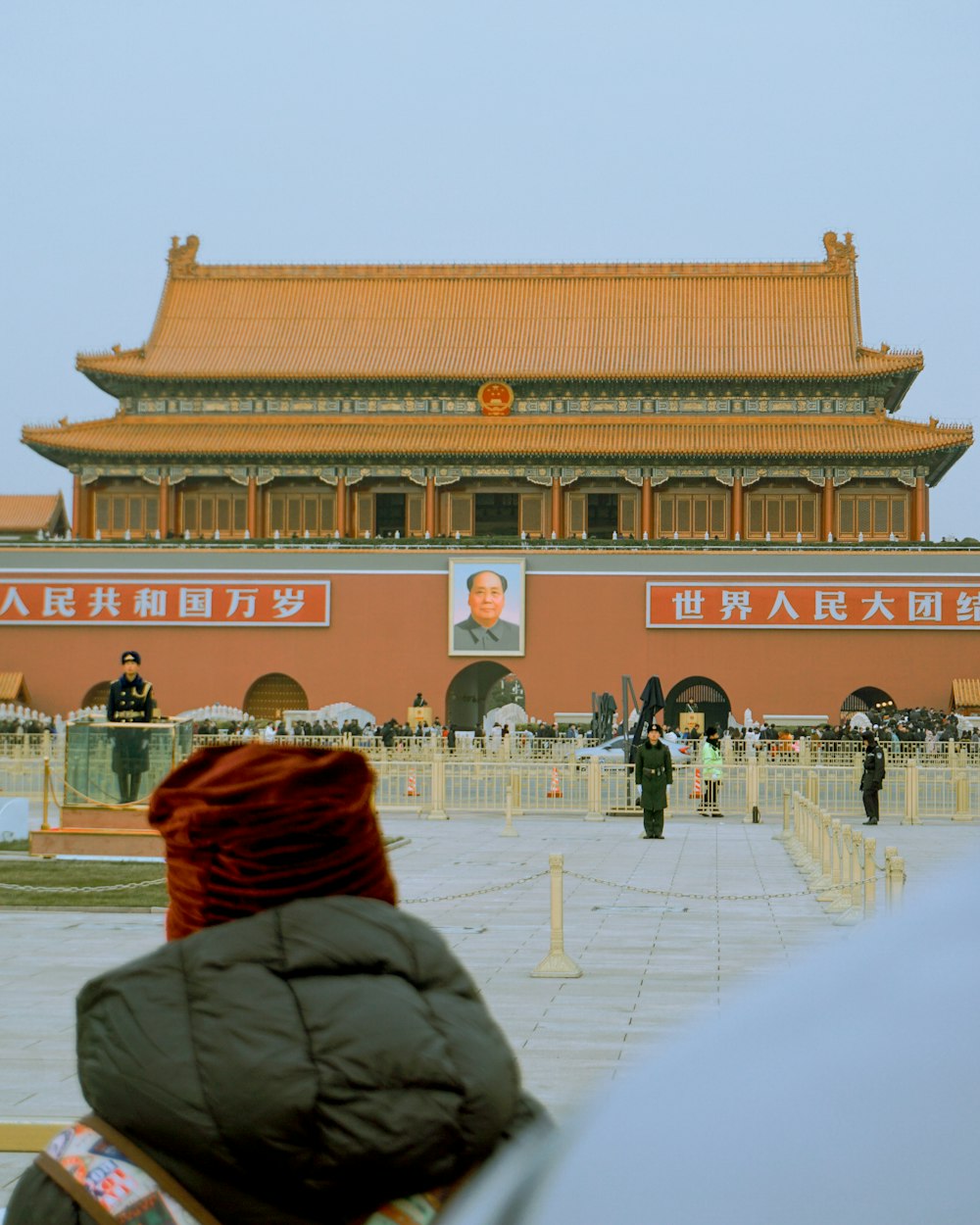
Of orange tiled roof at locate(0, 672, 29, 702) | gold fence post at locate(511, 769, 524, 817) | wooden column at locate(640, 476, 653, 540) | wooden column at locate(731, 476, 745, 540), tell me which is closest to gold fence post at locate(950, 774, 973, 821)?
gold fence post at locate(511, 769, 524, 817)

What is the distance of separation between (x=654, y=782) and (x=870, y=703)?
54.6ft

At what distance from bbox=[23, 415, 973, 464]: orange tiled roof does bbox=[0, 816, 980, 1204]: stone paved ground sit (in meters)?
17.8

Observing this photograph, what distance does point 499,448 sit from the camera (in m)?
33.3

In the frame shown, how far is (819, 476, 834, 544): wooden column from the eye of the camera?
3341 cm

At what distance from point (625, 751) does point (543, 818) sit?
3.55m

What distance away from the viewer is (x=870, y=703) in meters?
31.9

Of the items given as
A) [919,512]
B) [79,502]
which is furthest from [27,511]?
[919,512]

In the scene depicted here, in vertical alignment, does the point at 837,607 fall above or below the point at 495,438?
below

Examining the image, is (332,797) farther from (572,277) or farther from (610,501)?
(572,277)

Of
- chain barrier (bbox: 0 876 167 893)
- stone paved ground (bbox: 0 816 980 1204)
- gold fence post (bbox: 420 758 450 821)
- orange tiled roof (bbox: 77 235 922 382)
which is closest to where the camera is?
stone paved ground (bbox: 0 816 980 1204)

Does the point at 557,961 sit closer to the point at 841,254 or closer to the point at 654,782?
the point at 654,782

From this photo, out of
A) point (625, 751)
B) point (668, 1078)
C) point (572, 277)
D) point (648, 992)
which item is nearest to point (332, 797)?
point (668, 1078)

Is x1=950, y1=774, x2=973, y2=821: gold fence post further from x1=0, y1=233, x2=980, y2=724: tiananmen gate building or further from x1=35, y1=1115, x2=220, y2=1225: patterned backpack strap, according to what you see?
x1=35, y1=1115, x2=220, y2=1225: patterned backpack strap

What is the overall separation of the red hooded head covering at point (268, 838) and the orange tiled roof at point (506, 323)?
3280cm
